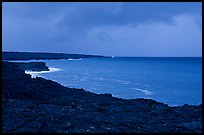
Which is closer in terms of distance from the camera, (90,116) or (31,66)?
(90,116)

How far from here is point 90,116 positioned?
19.5 metres

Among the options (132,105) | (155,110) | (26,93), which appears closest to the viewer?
(155,110)

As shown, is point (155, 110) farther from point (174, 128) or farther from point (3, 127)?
point (3, 127)

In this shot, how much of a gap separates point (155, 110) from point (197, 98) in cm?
4568

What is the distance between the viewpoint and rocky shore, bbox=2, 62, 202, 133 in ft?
55.7

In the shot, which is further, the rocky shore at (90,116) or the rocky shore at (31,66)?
the rocky shore at (31,66)

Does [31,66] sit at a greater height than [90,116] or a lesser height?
greater

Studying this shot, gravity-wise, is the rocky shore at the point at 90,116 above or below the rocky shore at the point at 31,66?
below

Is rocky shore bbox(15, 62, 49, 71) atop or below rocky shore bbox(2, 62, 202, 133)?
atop

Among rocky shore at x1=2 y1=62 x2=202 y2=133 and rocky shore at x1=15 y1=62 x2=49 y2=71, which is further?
rocky shore at x1=15 y1=62 x2=49 y2=71

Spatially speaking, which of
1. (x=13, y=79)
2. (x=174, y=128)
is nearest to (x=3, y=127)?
(x=174, y=128)

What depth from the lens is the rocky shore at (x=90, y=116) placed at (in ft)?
55.7

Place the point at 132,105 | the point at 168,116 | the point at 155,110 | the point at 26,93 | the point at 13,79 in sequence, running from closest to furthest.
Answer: the point at 168,116, the point at 155,110, the point at 132,105, the point at 26,93, the point at 13,79

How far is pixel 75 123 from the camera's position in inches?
694
